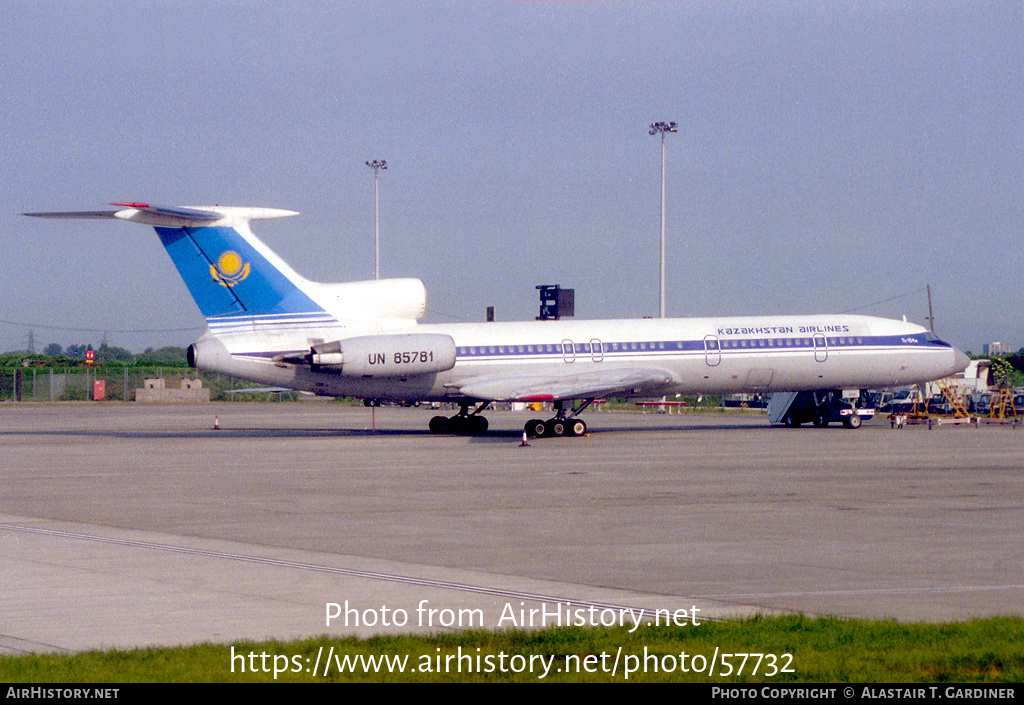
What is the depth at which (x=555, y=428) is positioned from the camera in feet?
125

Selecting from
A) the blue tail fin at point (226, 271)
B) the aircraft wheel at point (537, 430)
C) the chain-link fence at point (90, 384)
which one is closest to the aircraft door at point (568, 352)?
the aircraft wheel at point (537, 430)

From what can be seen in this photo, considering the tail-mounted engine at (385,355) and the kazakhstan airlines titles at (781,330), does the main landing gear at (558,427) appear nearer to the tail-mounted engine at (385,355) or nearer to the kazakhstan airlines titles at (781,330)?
the tail-mounted engine at (385,355)

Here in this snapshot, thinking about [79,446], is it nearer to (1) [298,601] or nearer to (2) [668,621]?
(1) [298,601]

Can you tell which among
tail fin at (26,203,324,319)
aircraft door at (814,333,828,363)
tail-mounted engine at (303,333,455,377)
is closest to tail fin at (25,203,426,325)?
tail fin at (26,203,324,319)

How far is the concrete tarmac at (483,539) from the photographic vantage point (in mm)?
9578

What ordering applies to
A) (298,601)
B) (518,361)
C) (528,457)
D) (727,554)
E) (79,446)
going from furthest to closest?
(518,361) → (79,446) → (528,457) → (727,554) → (298,601)

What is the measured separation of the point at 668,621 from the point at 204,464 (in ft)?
66.2

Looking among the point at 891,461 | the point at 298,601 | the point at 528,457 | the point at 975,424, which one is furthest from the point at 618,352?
the point at 298,601

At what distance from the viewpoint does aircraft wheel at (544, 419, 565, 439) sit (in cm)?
3788

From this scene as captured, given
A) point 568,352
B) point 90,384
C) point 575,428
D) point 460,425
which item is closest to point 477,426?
point 460,425

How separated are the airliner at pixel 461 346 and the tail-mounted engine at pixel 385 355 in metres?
0.04

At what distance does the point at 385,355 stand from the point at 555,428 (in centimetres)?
599

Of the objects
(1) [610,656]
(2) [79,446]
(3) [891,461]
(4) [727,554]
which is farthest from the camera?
(2) [79,446]
